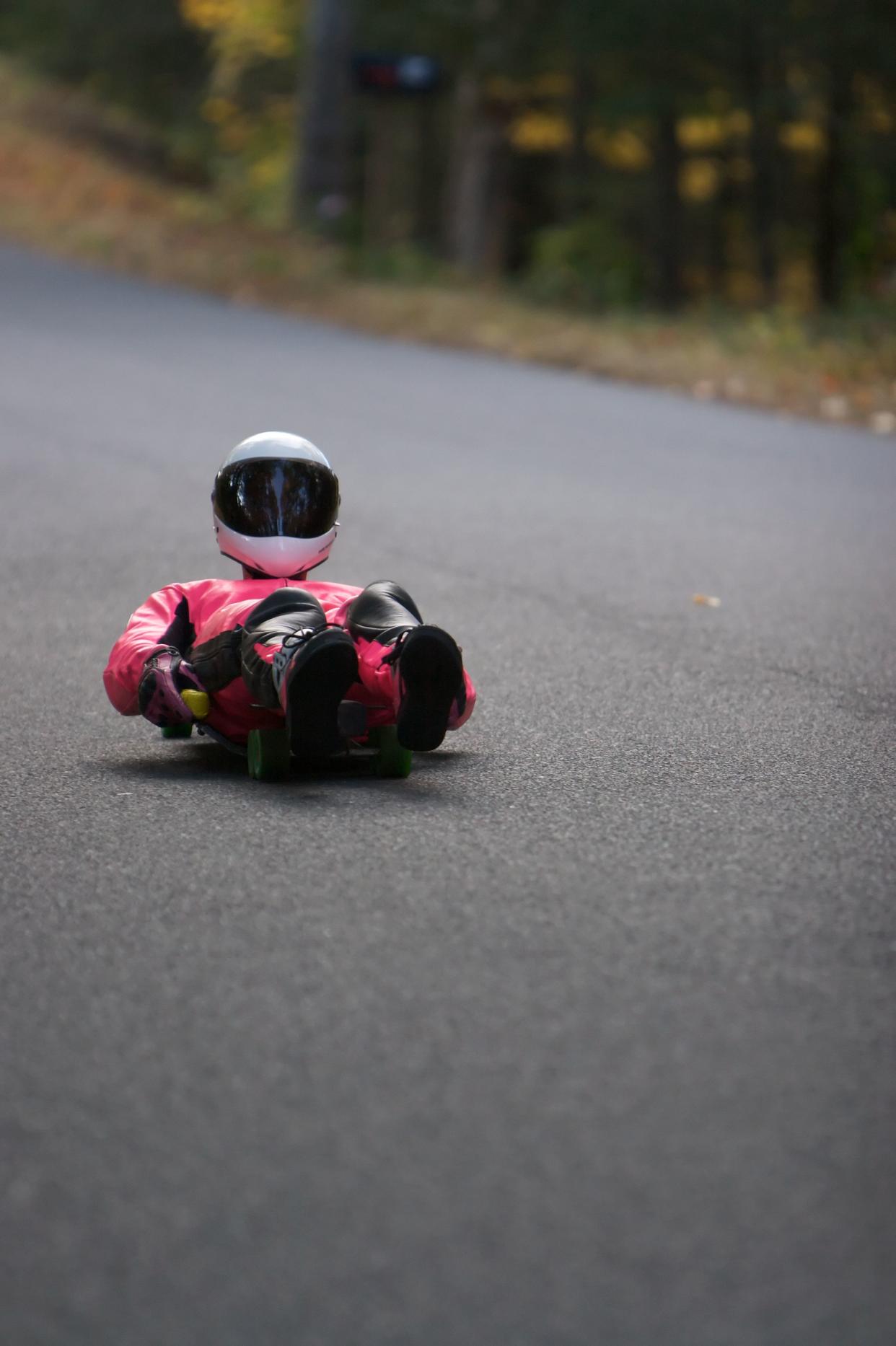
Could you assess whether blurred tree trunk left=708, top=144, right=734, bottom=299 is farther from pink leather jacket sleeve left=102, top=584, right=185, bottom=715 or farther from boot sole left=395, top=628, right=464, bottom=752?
boot sole left=395, top=628, right=464, bottom=752

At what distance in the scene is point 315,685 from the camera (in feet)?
11.9

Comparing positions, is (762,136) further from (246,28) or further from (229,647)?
(229,647)

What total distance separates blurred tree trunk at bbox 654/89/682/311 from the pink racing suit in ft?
67.8

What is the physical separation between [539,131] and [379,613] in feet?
79.3

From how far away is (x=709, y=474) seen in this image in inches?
368

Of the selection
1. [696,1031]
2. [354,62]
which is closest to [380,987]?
[696,1031]

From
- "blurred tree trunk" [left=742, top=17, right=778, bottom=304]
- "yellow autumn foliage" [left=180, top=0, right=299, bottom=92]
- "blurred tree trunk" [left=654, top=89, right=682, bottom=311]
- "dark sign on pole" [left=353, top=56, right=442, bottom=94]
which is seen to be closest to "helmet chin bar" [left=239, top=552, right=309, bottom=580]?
"dark sign on pole" [left=353, top=56, right=442, bottom=94]

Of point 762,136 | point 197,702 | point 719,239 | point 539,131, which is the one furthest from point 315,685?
point 719,239

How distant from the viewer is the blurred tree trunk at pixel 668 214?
24344mm

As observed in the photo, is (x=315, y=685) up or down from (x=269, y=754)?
up

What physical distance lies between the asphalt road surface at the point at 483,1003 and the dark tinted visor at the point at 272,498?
1.87 feet

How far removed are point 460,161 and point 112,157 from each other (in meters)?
5.35

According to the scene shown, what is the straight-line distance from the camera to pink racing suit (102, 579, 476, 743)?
3883 mm

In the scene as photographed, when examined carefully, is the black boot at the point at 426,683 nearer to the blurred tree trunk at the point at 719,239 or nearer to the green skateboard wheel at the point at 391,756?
the green skateboard wheel at the point at 391,756
